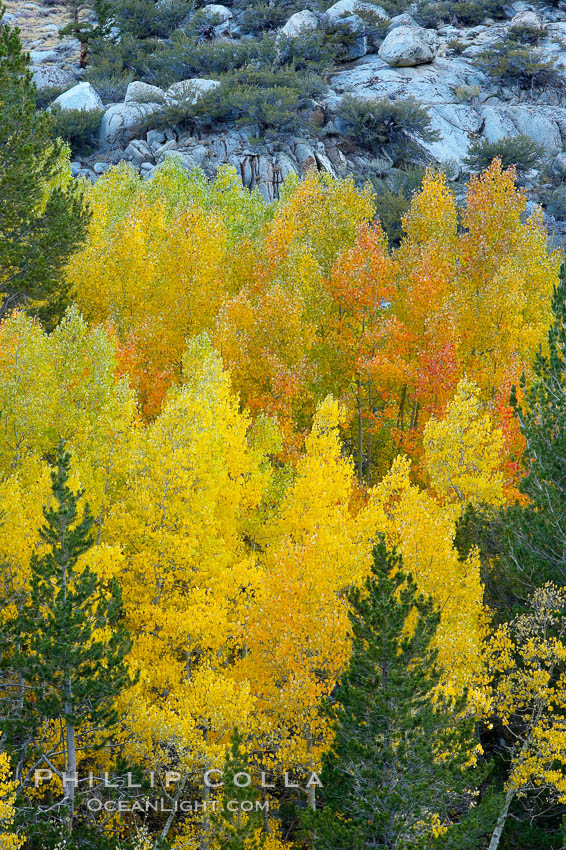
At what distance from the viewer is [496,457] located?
31562 mm

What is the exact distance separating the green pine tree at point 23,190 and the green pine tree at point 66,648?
8568mm

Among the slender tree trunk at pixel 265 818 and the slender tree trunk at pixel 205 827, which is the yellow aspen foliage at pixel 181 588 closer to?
the slender tree trunk at pixel 205 827

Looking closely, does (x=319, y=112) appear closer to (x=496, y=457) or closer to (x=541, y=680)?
(x=496, y=457)

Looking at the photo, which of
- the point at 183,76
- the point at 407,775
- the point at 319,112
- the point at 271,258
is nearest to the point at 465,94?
the point at 319,112

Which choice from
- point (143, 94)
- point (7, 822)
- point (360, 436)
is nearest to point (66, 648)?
point (7, 822)

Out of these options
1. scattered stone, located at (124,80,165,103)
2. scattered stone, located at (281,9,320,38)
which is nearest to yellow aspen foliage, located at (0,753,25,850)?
scattered stone, located at (124,80,165,103)

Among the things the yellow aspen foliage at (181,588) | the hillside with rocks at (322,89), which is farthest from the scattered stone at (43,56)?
the yellow aspen foliage at (181,588)

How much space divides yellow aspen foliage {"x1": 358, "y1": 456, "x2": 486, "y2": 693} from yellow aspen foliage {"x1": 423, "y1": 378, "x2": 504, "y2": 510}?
3.97m

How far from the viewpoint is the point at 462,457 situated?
103 feet

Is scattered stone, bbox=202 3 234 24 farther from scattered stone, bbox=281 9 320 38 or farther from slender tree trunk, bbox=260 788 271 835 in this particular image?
slender tree trunk, bbox=260 788 271 835

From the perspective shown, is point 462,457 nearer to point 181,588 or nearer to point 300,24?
point 181,588

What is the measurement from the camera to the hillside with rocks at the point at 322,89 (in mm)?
67188

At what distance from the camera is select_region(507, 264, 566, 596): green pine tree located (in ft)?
74.9

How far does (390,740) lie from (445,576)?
22.0 feet
